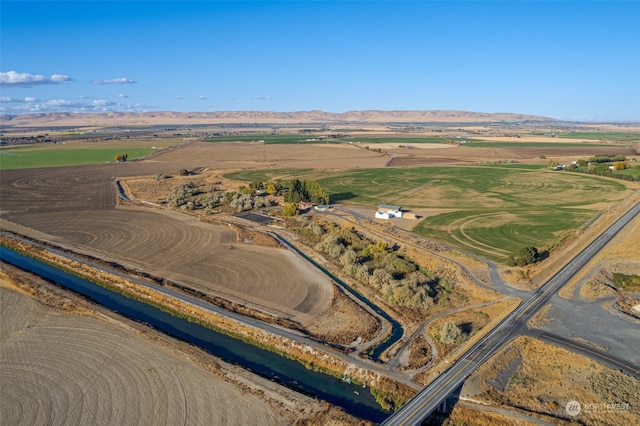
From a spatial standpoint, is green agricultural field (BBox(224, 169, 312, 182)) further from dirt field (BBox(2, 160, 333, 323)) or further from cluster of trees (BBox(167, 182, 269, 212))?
dirt field (BBox(2, 160, 333, 323))

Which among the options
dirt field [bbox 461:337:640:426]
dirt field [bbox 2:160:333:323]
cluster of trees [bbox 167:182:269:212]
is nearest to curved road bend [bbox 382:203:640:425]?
dirt field [bbox 461:337:640:426]

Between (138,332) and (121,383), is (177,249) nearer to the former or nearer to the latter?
(138,332)

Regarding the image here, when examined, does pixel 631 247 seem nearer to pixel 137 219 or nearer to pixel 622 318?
pixel 622 318

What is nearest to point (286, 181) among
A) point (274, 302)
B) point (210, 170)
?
point (210, 170)

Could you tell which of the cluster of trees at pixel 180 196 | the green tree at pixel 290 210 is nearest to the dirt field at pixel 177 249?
the cluster of trees at pixel 180 196

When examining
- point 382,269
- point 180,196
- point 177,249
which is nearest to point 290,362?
point 382,269
